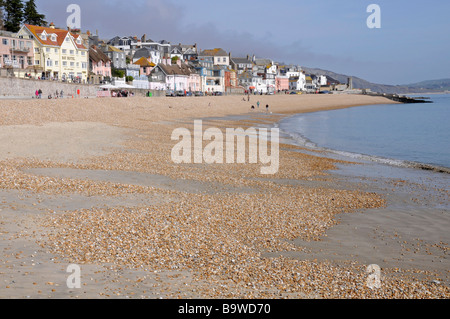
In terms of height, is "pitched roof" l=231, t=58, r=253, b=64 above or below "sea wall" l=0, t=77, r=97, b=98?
above

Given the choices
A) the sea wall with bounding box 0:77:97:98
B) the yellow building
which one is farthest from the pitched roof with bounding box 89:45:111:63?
the sea wall with bounding box 0:77:97:98

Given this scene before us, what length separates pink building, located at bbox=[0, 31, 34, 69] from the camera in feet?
225

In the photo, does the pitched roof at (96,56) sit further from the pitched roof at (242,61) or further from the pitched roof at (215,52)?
the pitched roof at (242,61)

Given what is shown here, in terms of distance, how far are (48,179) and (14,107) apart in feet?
80.1

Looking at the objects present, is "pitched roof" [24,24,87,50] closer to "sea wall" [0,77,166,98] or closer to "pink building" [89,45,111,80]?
"pink building" [89,45,111,80]

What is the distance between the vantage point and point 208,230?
32.7 ft

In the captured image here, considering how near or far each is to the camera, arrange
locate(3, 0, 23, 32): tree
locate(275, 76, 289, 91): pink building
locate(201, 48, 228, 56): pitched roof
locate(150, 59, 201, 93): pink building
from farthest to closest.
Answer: locate(275, 76, 289, 91): pink building
locate(201, 48, 228, 56): pitched roof
locate(150, 59, 201, 93): pink building
locate(3, 0, 23, 32): tree

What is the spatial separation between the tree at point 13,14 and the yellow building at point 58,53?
15.5m

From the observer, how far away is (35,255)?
769 centimetres

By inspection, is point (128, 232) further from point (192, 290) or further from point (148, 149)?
point (148, 149)

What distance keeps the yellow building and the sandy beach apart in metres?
60.9

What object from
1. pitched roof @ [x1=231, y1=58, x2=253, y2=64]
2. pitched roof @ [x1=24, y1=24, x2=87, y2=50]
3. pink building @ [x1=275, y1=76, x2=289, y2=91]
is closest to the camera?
pitched roof @ [x1=24, y1=24, x2=87, y2=50]

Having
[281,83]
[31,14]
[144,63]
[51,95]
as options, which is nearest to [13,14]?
[31,14]

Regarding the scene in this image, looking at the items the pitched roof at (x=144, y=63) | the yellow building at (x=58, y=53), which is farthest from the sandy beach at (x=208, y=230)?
the pitched roof at (x=144, y=63)
